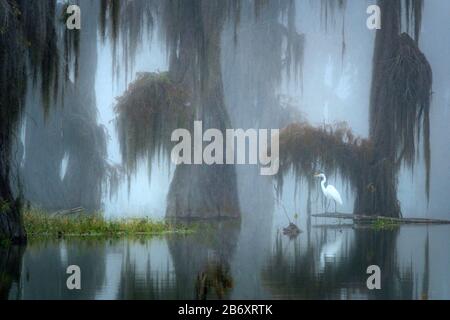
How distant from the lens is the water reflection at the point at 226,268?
16.8 feet

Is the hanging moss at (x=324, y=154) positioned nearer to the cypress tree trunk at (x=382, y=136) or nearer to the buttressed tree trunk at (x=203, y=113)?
the cypress tree trunk at (x=382, y=136)

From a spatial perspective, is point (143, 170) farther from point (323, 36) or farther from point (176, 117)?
point (176, 117)

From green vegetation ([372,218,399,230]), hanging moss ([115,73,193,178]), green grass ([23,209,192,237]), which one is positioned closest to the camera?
green grass ([23,209,192,237])

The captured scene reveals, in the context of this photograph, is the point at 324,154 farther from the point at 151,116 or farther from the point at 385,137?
the point at 151,116

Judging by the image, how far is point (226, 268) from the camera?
6.40 meters

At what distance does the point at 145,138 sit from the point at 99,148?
3.39 m

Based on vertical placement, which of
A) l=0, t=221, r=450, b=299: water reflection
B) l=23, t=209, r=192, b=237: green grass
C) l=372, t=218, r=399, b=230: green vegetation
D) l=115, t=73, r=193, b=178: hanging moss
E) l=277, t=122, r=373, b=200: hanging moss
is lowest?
l=372, t=218, r=399, b=230: green vegetation

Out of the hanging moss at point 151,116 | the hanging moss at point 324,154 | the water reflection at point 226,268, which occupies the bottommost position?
the water reflection at point 226,268

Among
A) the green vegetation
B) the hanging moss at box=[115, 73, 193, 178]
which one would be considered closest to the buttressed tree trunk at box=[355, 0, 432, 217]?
the green vegetation

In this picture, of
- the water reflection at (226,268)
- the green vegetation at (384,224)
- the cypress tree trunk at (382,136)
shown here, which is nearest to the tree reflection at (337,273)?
the water reflection at (226,268)

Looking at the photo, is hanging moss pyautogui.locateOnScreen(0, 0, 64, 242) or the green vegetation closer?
hanging moss pyautogui.locateOnScreen(0, 0, 64, 242)

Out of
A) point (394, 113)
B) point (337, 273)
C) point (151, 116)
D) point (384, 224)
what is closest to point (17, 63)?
point (337, 273)

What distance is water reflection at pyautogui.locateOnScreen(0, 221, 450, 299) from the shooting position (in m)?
5.13

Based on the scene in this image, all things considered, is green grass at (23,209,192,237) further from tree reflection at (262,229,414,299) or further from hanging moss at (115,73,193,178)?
hanging moss at (115,73,193,178)
